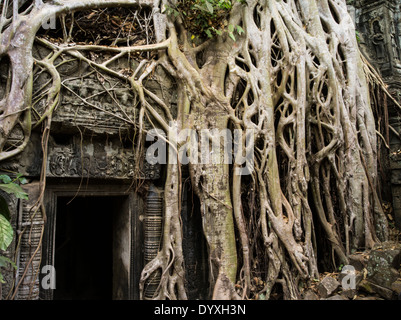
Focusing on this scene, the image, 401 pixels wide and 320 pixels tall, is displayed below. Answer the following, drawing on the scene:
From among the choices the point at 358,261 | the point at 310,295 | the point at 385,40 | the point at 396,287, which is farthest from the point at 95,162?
the point at 385,40

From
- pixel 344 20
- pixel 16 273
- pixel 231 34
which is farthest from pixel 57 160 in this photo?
pixel 344 20

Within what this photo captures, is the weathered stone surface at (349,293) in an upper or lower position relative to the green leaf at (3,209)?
lower

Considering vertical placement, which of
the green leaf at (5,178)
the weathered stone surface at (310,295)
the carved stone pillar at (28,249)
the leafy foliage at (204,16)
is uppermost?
the leafy foliage at (204,16)

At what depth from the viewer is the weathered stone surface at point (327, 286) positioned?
2.86 m

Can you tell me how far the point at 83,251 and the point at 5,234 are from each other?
11.2 ft

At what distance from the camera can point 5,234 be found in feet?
6.44

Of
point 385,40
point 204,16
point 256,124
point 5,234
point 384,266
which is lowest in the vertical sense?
point 384,266

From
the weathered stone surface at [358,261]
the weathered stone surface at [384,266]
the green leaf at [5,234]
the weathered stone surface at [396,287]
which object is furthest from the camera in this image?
the weathered stone surface at [358,261]

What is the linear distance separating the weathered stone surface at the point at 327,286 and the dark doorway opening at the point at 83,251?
126 inches

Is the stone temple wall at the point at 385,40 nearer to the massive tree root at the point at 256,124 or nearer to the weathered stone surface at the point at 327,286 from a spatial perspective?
the massive tree root at the point at 256,124

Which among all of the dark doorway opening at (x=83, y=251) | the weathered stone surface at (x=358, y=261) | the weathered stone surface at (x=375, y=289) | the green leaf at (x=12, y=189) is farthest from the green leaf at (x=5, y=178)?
the weathered stone surface at (x=358, y=261)

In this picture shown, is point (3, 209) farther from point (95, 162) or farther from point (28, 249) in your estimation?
point (95, 162)

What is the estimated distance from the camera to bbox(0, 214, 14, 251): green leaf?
76.3 inches

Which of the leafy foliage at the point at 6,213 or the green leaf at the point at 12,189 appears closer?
the leafy foliage at the point at 6,213
